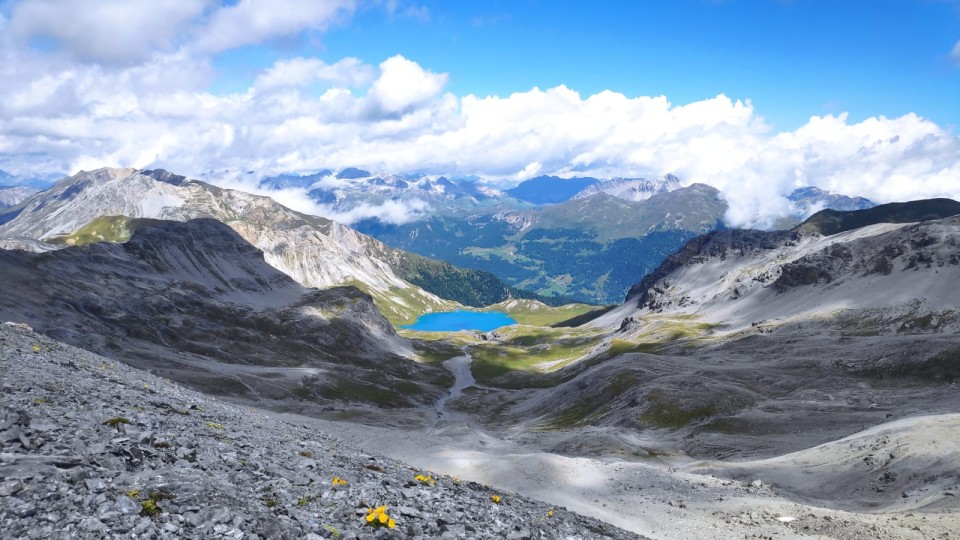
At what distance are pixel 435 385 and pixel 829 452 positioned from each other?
135 metres

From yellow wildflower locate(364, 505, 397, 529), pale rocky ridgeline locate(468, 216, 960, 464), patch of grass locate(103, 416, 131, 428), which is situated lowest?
pale rocky ridgeline locate(468, 216, 960, 464)

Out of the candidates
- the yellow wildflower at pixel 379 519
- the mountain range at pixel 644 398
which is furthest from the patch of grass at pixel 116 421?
the yellow wildflower at pixel 379 519

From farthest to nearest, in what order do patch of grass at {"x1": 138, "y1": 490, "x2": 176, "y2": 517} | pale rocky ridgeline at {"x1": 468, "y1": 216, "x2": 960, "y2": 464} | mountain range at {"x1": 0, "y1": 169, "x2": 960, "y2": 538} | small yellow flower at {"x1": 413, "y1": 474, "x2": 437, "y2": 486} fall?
pale rocky ridgeline at {"x1": 468, "y1": 216, "x2": 960, "y2": 464}
mountain range at {"x1": 0, "y1": 169, "x2": 960, "y2": 538}
small yellow flower at {"x1": 413, "y1": 474, "x2": 437, "y2": 486}
patch of grass at {"x1": 138, "y1": 490, "x2": 176, "y2": 517}

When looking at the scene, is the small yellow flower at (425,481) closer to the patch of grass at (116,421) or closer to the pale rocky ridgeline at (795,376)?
the patch of grass at (116,421)

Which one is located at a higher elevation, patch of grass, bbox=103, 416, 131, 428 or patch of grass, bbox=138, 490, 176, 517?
patch of grass, bbox=103, 416, 131, 428

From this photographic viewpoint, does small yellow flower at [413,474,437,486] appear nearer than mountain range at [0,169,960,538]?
Yes

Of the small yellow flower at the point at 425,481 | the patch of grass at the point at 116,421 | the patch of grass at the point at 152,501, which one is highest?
the patch of grass at the point at 116,421

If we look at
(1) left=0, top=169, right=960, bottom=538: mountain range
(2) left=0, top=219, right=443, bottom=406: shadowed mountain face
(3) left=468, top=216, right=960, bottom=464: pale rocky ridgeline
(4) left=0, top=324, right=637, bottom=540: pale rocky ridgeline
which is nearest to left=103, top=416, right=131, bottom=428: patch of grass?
(4) left=0, top=324, right=637, bottom=540: pale rocky ridgeline

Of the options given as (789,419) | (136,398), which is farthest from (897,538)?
(789,419)

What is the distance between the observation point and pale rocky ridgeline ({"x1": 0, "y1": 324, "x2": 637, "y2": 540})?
1430 cm

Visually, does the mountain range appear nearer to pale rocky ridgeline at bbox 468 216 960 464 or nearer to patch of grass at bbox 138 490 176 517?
pale rocky ridgeline at bbox 468 216 960 464

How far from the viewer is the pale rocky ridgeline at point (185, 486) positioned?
1430 cm

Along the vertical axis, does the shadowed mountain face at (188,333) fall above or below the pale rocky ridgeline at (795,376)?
above

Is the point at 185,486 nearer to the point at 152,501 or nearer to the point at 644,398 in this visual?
the point at 152,501
